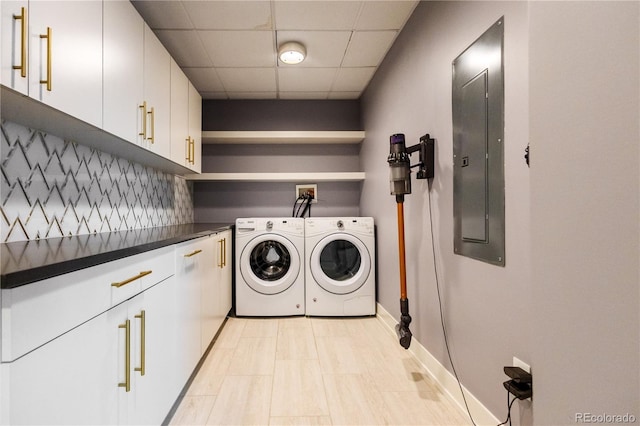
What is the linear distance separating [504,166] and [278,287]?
215cm

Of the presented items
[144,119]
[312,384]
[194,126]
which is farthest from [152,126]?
[312,384]

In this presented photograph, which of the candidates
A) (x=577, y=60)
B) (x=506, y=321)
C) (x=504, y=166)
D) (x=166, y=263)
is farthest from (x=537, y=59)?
(x=166, y=263)

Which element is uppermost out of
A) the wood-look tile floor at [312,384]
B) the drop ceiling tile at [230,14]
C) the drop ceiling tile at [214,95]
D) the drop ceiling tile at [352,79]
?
the drop ceiling tile at [352,79]

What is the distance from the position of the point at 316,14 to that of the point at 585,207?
1987 millimetres

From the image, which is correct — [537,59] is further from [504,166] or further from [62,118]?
[62,118]

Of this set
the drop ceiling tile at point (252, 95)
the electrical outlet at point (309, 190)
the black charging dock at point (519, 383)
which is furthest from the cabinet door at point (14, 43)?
the electrical outlet at point (309, 190)

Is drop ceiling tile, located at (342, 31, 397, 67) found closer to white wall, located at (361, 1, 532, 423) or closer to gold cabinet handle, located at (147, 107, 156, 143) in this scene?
white wall, located at (361, 1, 532, 423)

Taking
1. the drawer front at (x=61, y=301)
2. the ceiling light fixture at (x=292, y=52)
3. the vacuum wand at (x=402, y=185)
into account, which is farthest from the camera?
the ceiling light fixture at (x=292, y=52)

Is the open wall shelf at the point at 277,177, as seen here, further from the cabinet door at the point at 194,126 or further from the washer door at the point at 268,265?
the washer door at the point at 268,265

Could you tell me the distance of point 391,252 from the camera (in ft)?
8.33

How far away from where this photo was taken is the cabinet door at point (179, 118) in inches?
87.5

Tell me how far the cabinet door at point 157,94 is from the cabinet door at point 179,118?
0.08 meters

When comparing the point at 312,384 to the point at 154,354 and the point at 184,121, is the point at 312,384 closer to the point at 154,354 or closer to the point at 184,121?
the point at 154,354

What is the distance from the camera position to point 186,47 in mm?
2426
